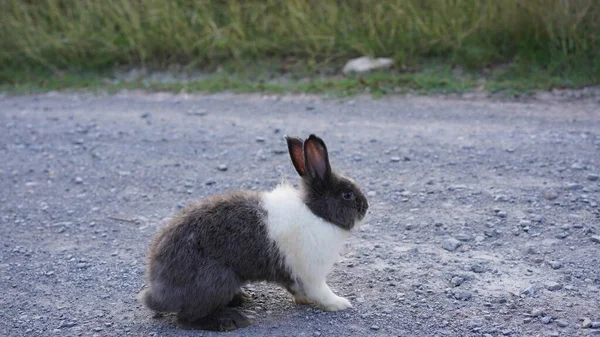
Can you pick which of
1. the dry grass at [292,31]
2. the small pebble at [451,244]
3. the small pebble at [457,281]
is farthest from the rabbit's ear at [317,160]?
the dry grass at [292,31]

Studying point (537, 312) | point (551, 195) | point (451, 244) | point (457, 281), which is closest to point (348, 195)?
point (457, 281)

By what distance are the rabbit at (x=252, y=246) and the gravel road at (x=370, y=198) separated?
147mm

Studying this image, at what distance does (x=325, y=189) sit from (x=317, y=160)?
177 millimetres

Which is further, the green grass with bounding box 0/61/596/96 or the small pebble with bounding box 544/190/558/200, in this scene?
→ the green grass with bounding box 0/61/596/96

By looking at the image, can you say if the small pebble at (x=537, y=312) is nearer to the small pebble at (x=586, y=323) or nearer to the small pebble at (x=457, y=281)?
the small pebble at (x=586, y=323)

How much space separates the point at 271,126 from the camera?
7.84 m

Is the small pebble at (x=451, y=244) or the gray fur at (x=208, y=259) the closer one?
the gray fur at (x=208, y=259)

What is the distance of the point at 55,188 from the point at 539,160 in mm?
4125

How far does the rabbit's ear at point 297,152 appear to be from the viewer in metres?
4.29

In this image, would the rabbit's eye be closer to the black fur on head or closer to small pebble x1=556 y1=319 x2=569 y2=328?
the black fur on head

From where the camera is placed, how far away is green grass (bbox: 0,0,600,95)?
8938 millimetres

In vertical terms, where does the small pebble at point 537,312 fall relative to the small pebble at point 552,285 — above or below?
above

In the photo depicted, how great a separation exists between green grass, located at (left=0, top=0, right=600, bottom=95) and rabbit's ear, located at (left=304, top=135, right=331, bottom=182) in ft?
15.5

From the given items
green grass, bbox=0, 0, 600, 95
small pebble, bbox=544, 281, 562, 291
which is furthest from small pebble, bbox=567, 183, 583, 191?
green grass, bbox=0, 0, 600, 95
